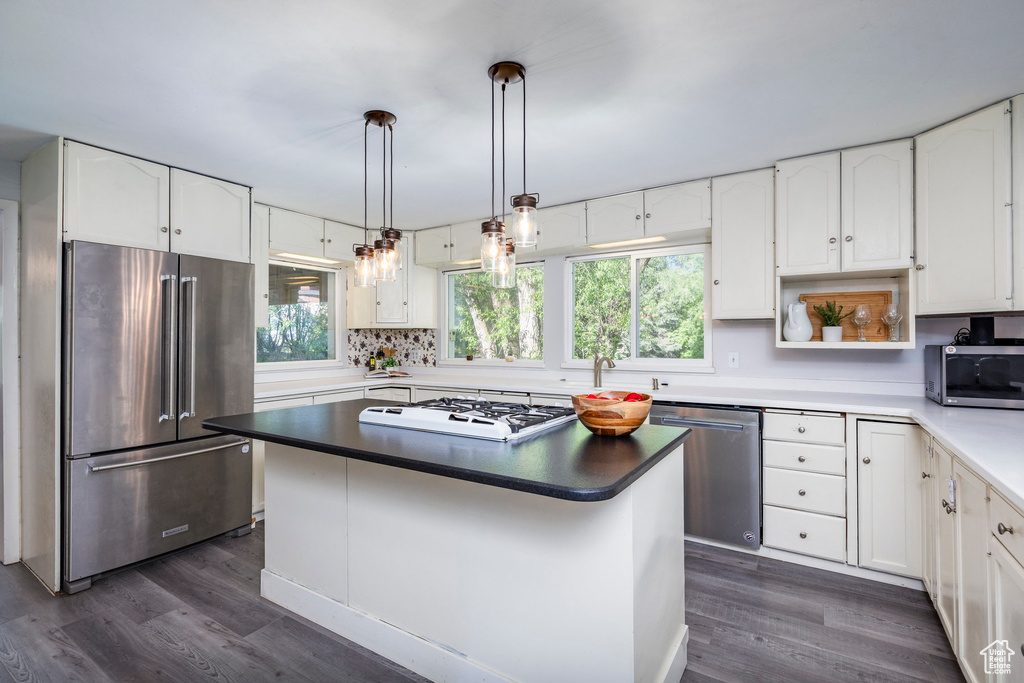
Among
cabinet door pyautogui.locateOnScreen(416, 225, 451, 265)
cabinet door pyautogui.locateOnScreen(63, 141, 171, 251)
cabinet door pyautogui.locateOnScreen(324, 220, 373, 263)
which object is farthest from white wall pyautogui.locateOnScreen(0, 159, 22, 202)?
cabinet door pyautogui.locateOnScreen(416, 225, 451, 265)

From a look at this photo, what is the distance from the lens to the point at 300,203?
12.4ft

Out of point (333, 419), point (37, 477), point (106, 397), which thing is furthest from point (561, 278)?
point (37, 477)

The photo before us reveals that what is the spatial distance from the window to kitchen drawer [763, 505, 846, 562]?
3.67ft

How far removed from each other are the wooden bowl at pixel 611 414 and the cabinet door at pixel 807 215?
1.83m

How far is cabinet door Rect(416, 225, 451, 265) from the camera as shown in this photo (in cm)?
447

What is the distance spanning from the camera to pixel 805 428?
2.68 meters

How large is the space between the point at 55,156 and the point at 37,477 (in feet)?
5.61

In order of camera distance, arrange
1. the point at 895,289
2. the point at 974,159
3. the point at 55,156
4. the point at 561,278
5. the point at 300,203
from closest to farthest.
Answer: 1. the point at 974,159
2. the point at 55,156
3. the point at 895,289
4. the point at 300,203
5. the point at 561,278

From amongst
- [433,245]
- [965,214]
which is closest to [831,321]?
[965,214]

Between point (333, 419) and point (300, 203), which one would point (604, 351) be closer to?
point (333, 419)

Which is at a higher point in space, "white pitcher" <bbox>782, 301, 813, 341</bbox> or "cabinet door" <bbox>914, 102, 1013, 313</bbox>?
"cabinet door" <bbox>914, 102, 1013, 313</bbox>

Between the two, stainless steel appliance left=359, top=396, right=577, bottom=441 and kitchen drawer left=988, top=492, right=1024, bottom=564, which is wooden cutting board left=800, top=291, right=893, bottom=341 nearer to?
kitchen drawer left=988, top=492, right=1024, bottom=564

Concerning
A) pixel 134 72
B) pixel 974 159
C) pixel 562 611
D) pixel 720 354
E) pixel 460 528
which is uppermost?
pixel 134 72

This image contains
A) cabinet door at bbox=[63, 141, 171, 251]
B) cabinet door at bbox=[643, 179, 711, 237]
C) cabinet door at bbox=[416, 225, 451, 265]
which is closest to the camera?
cabinet door at bbox=[63, 141, 171, 251]
